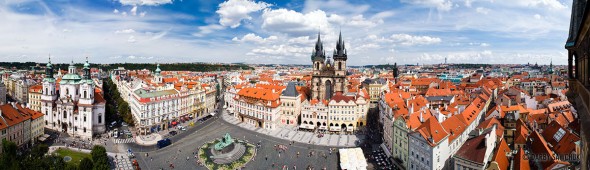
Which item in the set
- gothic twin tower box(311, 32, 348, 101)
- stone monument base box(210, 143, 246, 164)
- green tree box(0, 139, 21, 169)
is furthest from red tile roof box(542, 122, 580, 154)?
green tree box(0, 139, 21, 169)

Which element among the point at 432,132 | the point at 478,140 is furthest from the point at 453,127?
the point at 478,140

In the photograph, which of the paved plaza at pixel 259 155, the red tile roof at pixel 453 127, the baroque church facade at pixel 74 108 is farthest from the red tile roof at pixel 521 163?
the baroque church facade at pixel 74 108

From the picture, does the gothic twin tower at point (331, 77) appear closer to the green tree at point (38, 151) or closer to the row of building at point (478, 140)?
the row of building at point (478, 140)

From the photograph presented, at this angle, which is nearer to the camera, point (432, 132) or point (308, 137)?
point (432, 132)

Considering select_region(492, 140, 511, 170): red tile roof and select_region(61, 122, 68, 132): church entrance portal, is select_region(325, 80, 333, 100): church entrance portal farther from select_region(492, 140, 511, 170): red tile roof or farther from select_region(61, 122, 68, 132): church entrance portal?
select_region(61, 122, 68, 132): church entrance portal

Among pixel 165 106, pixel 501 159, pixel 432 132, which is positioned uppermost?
pixel 432 132

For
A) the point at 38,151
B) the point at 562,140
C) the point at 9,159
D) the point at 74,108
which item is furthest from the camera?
the point at 74,108

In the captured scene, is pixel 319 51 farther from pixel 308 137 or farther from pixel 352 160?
pixel 352 160
